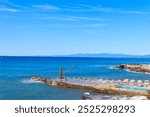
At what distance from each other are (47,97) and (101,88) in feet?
27.0

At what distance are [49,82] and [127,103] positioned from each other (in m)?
45.8

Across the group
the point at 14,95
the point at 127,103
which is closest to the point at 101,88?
the point at 14,95

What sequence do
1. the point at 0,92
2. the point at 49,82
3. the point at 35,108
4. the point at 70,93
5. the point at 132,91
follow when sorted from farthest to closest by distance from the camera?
the point at 49,82, the point at 0,92, the point at 70,93, the point at 132,91, the point at 35,108

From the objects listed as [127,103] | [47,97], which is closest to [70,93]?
[47,97]

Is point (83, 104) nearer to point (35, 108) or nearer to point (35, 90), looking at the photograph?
point (35, 108)

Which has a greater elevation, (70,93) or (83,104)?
(83,104)

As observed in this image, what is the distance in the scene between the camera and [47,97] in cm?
4681

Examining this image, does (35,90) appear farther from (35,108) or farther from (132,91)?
(35,108)

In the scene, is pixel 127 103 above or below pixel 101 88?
above

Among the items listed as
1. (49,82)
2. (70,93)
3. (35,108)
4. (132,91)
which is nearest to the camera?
(35,108)

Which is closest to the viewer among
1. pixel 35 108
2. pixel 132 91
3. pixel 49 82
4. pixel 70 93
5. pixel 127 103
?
pixel 35 108

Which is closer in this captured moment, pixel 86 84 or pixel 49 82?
pixel 86 84

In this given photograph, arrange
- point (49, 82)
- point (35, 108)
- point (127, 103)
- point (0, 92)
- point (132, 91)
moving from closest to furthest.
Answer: point (35, 108) < point (127, 103) < point (132, 91) < point (0, 92) < point (49, 82)

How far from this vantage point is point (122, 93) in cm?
4638
